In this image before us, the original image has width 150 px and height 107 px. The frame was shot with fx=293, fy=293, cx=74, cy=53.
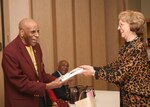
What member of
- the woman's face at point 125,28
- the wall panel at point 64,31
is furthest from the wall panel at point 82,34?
the woman's face at point 125,28

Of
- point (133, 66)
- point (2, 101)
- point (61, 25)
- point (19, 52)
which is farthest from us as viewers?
point (61, 25)

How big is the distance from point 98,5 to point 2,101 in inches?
90.6

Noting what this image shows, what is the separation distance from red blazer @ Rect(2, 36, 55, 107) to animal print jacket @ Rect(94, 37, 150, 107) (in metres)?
0.58

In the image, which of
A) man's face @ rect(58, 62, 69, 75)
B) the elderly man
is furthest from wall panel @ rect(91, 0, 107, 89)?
the elderly man

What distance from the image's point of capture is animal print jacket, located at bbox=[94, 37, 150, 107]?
7.06 feet

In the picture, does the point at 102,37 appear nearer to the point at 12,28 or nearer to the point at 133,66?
the point at 12,28

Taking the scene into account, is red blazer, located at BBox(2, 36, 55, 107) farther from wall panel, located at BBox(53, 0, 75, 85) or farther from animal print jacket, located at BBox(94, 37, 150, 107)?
wall panel, located at BBox(53, 0, 75, 85)

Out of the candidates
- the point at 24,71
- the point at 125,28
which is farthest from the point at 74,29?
the point at 125,28

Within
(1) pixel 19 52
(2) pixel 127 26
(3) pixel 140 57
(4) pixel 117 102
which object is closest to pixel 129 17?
(2) pixel 127 26

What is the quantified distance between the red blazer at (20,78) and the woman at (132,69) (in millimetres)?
544

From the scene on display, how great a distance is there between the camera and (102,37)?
4828 millimetres

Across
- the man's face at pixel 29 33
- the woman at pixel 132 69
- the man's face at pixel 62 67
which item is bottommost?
the man's face at pixel 62 67

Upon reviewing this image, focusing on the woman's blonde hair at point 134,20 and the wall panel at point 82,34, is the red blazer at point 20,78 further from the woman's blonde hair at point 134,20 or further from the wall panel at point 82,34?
the wall panel at point 82,34

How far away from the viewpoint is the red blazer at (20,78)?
2355 millimetres
